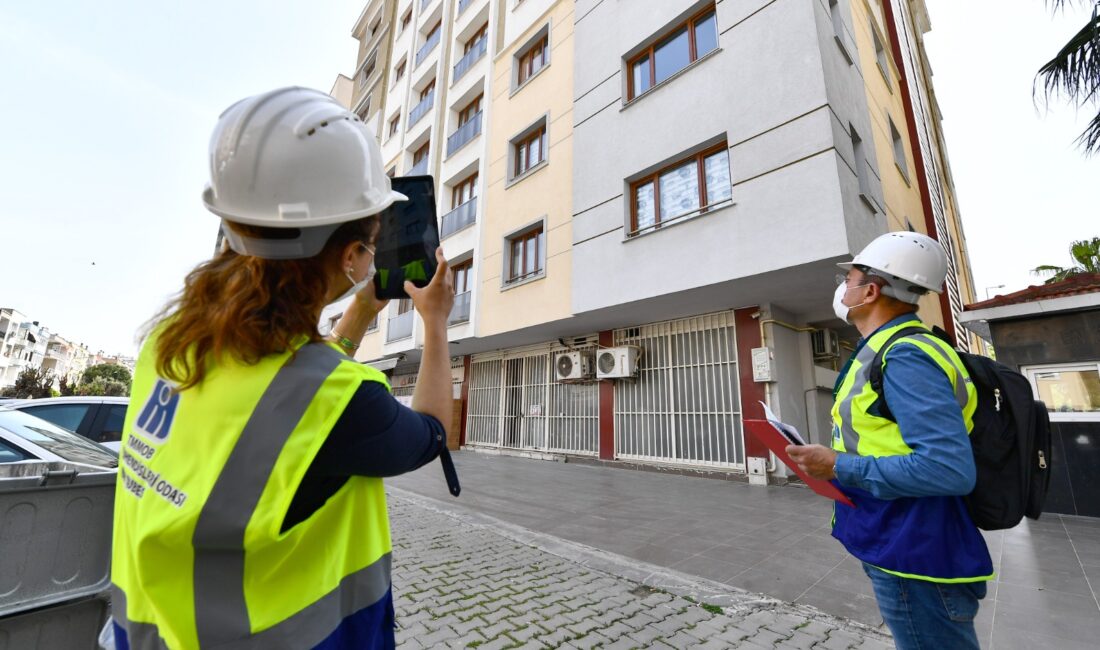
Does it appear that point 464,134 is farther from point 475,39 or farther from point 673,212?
point 673,212

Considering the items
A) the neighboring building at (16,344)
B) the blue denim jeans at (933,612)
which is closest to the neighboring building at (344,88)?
the blue denim jeans at (933,612)

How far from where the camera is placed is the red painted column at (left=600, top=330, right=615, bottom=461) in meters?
10.0

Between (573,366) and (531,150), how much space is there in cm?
607

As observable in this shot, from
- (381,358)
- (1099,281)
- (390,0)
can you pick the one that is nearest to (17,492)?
(1099,281)

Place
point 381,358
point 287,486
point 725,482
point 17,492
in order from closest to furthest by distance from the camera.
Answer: point 287,486
point 17,492
point 725,482
point 381,358

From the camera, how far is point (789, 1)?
7.22 meters

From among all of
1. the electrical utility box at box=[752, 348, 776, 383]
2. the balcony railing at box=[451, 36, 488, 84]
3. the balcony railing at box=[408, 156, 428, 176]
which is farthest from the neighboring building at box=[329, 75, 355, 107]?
the electrical utility box at box=[752, 348, 776, 383]

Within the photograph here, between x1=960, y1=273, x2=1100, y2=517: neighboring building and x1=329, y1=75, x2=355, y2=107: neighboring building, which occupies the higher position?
x1=329, y1=75, x2=355, y2=107: neighboring building

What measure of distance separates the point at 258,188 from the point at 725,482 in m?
8.26

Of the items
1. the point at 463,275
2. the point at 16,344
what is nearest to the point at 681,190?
the point at 463,275

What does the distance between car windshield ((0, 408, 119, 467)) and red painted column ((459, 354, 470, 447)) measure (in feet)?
37.4

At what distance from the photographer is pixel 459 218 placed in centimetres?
1424

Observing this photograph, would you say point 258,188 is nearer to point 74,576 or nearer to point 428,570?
point 74,576

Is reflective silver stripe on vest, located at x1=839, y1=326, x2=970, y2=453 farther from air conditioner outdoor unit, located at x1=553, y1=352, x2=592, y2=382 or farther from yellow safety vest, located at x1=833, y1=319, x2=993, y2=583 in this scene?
air conditioner outdoor unit, located at x1=553, y1=352, x2=592, y2=382
